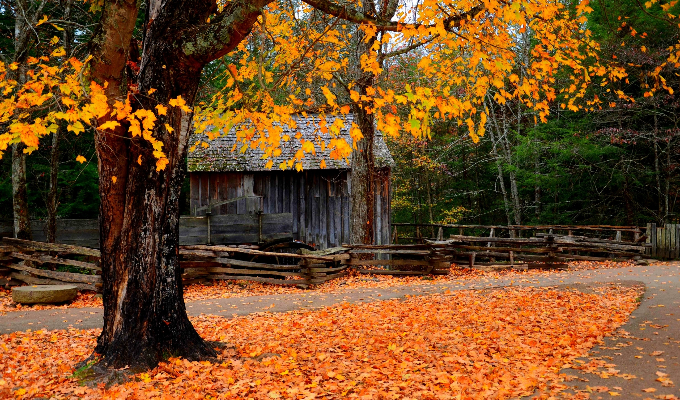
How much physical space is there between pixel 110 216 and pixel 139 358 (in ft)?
5.40

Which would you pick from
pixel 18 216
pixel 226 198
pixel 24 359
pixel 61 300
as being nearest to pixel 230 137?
pixel 226 198

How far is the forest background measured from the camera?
17938 mm

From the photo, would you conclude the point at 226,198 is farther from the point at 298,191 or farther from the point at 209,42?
the point at 209,42

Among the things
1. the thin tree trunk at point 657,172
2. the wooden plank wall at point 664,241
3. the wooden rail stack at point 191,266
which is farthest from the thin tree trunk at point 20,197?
the thin tree trunk at point 657,172

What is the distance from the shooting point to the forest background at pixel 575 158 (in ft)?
58.9

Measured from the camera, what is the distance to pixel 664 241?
1878 centimetres

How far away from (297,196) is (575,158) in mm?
11576

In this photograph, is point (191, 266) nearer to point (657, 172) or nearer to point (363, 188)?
point (363, 188)

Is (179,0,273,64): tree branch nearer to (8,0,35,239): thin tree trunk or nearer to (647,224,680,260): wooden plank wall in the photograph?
(8,0,35,239): thin tree trunk

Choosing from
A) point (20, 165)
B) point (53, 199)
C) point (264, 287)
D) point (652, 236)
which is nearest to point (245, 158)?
point (264, 287)

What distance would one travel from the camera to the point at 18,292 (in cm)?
1105

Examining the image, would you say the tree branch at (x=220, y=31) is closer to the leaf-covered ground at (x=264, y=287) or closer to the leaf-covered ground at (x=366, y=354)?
the leaf-covered ground at (x=366, y=354)

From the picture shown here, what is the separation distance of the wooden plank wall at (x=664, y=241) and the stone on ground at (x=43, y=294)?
59.2 feet

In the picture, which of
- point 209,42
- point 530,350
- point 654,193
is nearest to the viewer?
point 209,42
